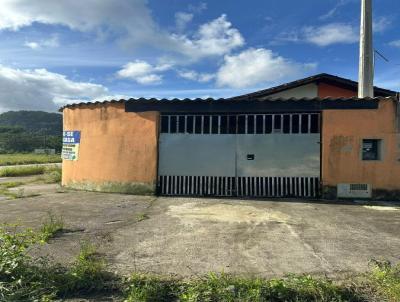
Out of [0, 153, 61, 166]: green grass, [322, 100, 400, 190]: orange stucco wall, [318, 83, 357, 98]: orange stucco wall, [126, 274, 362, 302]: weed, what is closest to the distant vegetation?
[0, 153, 61, 166]: green grass

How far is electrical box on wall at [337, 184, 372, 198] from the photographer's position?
10306mm

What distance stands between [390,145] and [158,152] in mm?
5956

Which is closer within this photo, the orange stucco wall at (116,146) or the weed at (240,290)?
the weed at (240,290)

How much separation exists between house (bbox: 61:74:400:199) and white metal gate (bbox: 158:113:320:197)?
0.08 ft

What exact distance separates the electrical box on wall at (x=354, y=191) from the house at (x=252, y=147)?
0.02 m

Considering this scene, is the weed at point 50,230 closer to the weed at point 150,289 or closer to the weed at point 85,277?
the weed at point 85,277

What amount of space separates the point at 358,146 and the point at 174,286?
25.1 feet

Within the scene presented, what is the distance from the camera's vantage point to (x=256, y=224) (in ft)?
23.9

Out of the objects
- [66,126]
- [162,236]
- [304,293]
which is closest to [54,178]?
[66,126]

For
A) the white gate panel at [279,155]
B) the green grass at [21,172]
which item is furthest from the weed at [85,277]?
the green grass at [21,172]

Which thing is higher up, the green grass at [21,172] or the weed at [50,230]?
the green grass at [21,172]

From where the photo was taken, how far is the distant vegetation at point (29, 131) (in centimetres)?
6906

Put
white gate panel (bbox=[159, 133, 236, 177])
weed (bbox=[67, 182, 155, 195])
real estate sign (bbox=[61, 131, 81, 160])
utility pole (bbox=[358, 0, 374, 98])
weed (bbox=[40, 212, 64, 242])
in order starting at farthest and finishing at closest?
utility pole (bbox=[358, 0, 374, 98]) < real estate sign (bbox=[61, 131, 81, 160]) < weed (bbox=[67, 182, 155, 195]) < white gate panel (bbox=[159, 133, 236, 177]) < weed (bbox=[40, 212, 64, 242])

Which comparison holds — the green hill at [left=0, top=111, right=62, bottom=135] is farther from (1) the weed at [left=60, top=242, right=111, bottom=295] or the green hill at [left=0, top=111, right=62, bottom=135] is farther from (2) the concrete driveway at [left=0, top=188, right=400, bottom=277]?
(1) the weed at [left=60, top=242, right=111, bottom=295]
